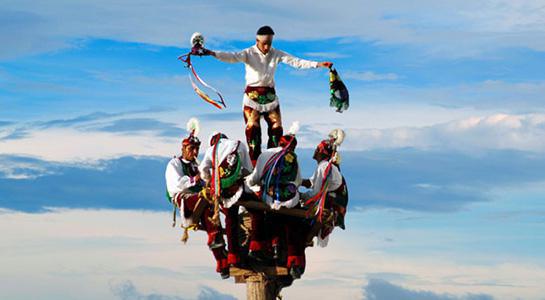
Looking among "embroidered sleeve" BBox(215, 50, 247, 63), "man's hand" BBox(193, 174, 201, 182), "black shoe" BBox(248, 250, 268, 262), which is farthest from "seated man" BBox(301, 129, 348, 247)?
"embroidered sleeve" BBox(215, 50, 247, 63)

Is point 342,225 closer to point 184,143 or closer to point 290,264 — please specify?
point 290,264

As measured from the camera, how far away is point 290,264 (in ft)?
113

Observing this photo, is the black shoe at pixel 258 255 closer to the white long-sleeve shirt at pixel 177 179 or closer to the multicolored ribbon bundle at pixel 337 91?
the white long-sleeve shirt at pixel 177 179

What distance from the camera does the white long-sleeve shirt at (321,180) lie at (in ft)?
113

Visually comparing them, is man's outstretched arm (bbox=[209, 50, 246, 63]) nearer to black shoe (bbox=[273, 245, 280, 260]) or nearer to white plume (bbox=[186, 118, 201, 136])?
white plume (bbox=[186, 118, 201, 136])

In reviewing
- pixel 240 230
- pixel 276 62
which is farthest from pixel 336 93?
pixel 240 230

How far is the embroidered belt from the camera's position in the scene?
3531 centimetres

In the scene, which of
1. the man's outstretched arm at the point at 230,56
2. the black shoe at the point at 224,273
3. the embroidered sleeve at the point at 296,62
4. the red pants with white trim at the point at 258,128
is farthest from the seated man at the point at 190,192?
Result: the embroidered sleeve at the point at 296,62

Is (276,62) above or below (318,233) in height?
above

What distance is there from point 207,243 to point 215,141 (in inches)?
88.0

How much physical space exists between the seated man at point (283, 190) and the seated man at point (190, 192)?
0.77 meters

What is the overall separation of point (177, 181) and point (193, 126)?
4.53 feet

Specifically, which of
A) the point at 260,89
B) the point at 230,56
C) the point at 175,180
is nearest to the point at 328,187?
the point at 260,89

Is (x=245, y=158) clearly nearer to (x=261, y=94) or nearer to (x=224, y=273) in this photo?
(x=261, y=94)
